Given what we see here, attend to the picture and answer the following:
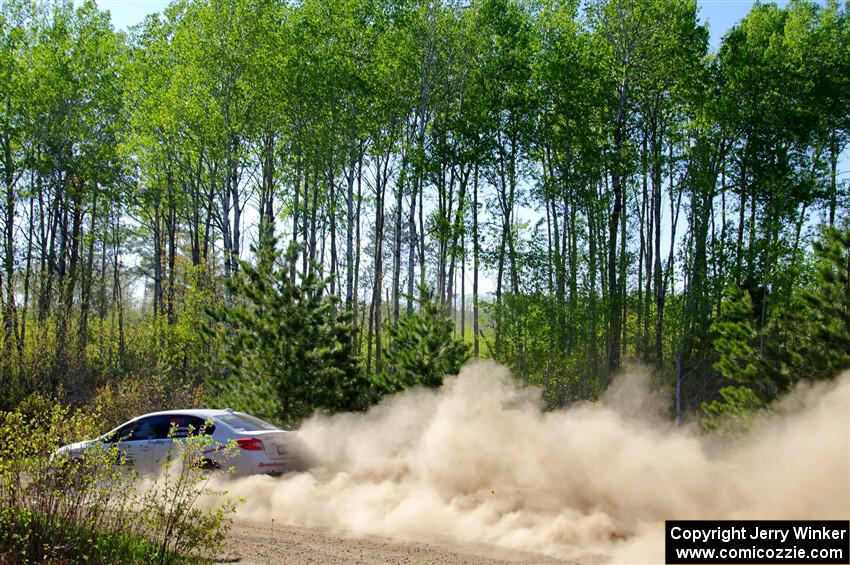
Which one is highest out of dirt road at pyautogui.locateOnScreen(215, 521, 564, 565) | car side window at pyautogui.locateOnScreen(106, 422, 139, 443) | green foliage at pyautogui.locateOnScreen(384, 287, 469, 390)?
green foliage at pyautogui.locateOnScreen(384, 287, 469, 390)

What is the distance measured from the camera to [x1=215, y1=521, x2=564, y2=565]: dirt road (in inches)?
340

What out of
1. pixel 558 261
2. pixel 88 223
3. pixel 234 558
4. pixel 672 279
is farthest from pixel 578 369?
pixel 88 223

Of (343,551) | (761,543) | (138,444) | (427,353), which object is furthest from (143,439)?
(761,543)

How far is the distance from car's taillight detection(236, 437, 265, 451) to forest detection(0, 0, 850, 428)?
491 inches

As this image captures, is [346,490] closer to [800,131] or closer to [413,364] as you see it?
[413,364]

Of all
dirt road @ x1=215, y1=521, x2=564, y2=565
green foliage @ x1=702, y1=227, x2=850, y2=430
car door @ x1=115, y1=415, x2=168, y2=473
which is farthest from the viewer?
green foliage @ x1=702, y1=227, x2=850, y2=430

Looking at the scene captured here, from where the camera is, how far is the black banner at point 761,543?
7695 millimetres

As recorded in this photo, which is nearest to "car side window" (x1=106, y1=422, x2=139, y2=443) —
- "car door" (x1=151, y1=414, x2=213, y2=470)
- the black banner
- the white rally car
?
the white rally car

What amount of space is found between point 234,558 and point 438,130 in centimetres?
2589

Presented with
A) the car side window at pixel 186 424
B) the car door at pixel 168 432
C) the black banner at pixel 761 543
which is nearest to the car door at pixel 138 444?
the car door at pixel 168 432

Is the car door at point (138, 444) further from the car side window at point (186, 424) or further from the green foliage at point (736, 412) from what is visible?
Result: the green foliage at point (736, 412)

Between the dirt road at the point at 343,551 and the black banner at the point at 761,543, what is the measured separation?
4.82 feet

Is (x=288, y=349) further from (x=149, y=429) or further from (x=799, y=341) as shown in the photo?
(x=799, y=341)

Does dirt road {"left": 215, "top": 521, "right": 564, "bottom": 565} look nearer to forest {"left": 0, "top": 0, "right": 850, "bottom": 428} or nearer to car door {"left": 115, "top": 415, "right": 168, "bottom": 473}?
car door {"left": 115, "top": 415, "right": 168, "bottom": 473}
